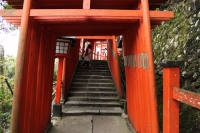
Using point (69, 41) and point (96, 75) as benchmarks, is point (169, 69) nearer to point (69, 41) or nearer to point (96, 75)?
point (69, 41)

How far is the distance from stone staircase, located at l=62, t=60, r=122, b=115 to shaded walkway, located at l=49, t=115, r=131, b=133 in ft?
1.19

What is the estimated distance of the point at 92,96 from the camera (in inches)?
315

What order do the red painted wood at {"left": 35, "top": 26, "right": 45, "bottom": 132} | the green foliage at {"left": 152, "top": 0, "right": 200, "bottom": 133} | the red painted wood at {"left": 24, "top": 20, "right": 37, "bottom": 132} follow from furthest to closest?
the green foliage at {"left": 152, "top": 0, "right": 200, "bottom": 133} → the red painted wood at {"left": 35, "top": 26, "right": 45, "bottom": 132} → the red painted wood at {"left": 24, "top": 20, "right": 37, "bottom": 132}

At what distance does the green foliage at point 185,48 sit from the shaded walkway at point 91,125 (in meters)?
1.43

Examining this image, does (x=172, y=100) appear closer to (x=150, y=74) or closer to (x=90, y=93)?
(x=150, y=74)

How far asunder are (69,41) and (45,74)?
2.37 meters

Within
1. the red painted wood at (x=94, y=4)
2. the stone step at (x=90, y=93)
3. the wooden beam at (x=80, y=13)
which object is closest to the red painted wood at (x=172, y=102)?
the wooden beam at (x=80, y=13)

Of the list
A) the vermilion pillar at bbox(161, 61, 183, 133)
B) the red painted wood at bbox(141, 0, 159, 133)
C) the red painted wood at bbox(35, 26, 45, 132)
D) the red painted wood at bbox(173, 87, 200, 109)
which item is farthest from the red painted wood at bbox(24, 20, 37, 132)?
the red painted wood at bbox(173, 87, 200, 109)

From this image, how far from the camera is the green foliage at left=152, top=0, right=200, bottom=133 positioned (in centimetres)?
383

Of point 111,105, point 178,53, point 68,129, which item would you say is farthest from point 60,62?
point 178,53

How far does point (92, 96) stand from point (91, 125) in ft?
8.55

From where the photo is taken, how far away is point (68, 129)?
511 centimetres

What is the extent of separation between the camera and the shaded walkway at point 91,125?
502 centimetres

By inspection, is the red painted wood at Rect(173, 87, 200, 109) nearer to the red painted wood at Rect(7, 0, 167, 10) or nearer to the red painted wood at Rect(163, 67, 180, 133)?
the red painted wood at Rect(163, 67, 180, 133)
